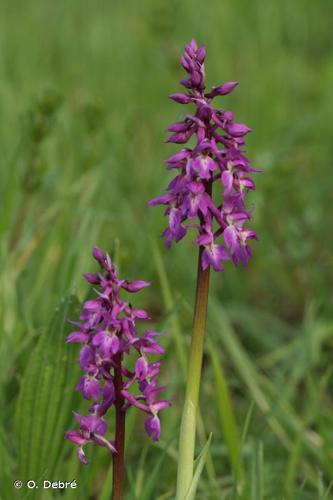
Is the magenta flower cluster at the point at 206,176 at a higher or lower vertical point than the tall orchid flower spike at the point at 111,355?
higher

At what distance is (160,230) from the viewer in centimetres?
494

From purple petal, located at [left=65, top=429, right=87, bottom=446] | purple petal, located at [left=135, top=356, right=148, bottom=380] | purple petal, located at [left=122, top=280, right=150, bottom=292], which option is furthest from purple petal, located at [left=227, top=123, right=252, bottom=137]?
purple petal, located at [left=65, top=429, right=87, bottom=446]

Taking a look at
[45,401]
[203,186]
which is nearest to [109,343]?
[203,186]

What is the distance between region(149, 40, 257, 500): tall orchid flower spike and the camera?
1943mm

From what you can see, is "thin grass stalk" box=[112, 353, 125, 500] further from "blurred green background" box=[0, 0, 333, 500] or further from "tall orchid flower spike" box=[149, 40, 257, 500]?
"blurred green background" box=[0, 0, 333, 500]

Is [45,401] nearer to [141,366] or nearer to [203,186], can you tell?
[141,366]

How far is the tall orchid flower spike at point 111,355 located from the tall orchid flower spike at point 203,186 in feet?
0.33

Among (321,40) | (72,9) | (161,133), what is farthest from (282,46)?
(72,9)

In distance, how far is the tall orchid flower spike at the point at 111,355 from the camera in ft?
6.41

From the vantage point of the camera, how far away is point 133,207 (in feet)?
18.4

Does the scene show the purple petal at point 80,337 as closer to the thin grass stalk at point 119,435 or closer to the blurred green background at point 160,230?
the thin grass stalk at point 119,435

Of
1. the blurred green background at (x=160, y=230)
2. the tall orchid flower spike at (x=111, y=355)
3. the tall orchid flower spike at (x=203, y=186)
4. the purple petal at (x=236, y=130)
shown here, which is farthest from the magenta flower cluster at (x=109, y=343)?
the blurred green background at (x=160, y=230)

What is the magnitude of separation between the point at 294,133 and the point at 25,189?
88.7 inches

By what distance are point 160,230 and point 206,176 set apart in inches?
119
